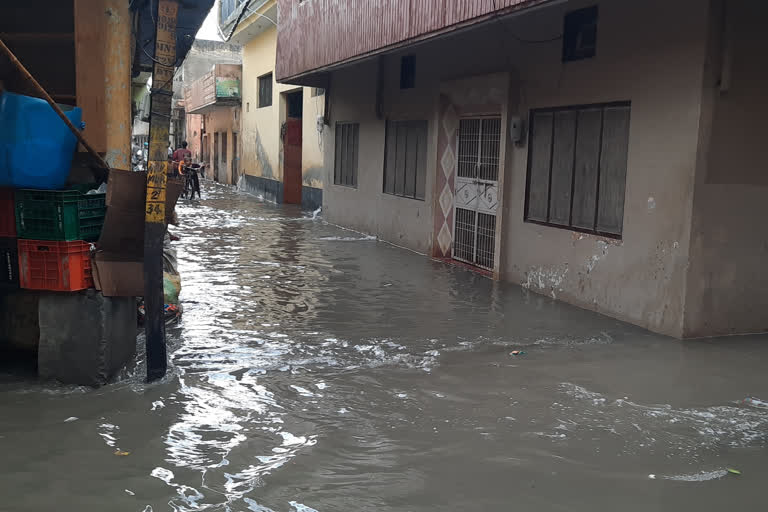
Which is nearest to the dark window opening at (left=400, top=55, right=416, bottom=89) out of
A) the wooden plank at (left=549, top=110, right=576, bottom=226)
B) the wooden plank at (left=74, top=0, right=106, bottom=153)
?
the wooden plank at (left=549, top=110, right=576, bottom=226)

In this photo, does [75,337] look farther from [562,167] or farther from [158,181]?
[562,167]

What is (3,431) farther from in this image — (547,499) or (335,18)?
(335,18)

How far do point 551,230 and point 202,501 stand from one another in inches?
257

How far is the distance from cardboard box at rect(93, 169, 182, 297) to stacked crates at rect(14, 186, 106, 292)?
13 centimetres

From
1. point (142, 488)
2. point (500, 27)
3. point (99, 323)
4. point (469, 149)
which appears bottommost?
point (142, 488)

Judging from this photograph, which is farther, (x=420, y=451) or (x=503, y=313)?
(x=503, y=313)

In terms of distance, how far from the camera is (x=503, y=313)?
8.41 metres

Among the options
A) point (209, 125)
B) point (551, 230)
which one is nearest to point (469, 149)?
point (551, 230)

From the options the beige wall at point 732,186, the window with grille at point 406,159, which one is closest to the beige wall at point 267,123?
the window with grille at point 406,159

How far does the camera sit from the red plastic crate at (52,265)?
5.35 metres

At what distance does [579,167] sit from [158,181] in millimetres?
5249

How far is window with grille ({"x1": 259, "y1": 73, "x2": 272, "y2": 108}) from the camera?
85.6 feet

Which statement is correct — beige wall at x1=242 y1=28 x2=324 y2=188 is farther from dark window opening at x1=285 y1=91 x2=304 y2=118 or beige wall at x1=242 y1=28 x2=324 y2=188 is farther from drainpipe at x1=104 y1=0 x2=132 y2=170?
drainpipe at x1=104 y1=0 x2=132 y2=170

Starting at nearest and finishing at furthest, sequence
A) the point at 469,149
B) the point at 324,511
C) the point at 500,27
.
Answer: the point at 324,511, the point at 500,27, the point at 469,149
